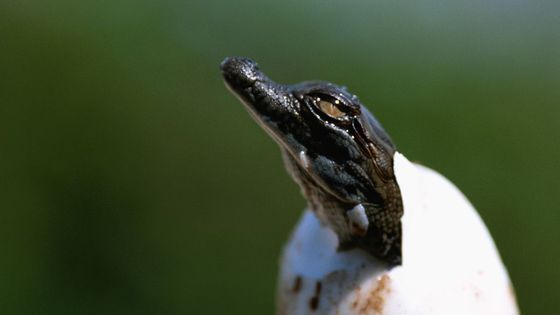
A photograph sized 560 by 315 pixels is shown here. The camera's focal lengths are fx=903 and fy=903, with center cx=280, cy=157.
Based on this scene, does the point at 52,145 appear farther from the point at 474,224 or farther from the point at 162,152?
the point at 474,224

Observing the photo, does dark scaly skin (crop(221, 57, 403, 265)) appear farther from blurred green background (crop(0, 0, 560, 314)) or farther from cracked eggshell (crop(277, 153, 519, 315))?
blurred green background (crop(0, 0, 560, 314))

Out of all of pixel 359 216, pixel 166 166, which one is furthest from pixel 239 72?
pixel 166 166

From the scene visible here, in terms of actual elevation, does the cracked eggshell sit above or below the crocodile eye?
below

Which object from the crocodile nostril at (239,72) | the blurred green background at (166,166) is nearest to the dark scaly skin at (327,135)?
the crocodile nostril at (239,72)

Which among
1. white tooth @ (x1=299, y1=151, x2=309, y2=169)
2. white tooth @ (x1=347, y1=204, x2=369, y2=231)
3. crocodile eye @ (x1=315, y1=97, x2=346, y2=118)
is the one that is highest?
crocodile eye @ (x1=315, y1=97, x2=346, y2=118)

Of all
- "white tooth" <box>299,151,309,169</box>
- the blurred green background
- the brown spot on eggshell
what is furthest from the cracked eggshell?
the blurred green background

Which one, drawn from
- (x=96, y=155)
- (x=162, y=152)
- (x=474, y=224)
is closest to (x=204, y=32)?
(x=162, y=152)

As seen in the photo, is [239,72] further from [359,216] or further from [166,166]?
[166,166]
